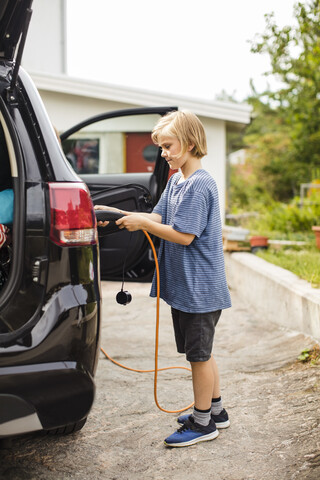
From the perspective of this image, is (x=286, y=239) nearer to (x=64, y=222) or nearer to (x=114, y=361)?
(x=114, y=361)

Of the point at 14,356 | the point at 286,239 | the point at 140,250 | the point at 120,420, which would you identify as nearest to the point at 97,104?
the point at 286,239

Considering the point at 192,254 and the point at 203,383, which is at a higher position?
the point at 192,254

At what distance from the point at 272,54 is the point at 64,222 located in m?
6.48

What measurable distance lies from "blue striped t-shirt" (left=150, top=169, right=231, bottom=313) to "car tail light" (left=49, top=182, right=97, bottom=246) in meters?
0.58

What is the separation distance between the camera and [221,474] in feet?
7.61

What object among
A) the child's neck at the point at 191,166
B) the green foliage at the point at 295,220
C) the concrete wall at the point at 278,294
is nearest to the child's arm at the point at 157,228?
the child's neck at the point at 191,166

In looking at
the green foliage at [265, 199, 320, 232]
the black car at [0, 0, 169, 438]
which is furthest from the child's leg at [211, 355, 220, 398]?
the green foliage at [265, 199, 320, 232]

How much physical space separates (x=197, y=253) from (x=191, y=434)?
90cm

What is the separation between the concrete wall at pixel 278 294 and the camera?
402 centimetres

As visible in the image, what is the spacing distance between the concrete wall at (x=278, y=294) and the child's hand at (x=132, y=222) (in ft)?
6.15

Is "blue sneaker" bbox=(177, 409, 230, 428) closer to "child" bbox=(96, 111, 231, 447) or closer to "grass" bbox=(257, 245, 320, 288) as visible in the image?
"child" bbox=(96, 111, 231, 447)

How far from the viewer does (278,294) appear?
4766mm

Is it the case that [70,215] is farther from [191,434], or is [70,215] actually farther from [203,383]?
[191,434]

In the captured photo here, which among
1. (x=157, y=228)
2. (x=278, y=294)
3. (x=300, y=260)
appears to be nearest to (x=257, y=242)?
(x=300, y=260)
